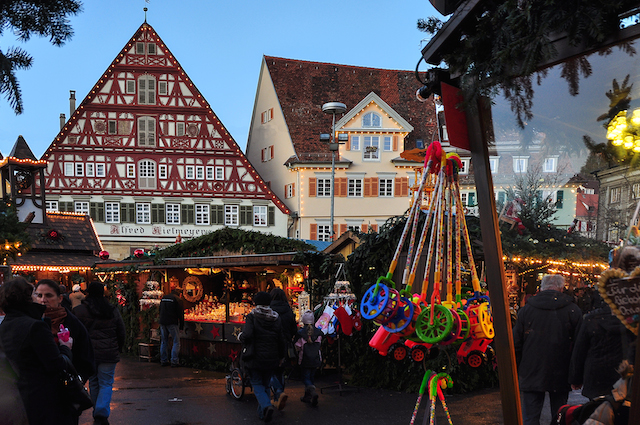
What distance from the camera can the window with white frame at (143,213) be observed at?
33.6m

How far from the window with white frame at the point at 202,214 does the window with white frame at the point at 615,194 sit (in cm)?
3234

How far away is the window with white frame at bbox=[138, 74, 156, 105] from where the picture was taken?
109ft

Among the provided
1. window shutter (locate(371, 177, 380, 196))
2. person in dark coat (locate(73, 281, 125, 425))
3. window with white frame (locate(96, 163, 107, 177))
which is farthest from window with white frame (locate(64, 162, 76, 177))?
person in dark coat (locate(73, 281, 125, 425))

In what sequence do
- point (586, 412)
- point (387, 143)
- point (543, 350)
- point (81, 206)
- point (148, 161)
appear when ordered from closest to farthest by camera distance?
point (586, 412) → point (543, 350) → point (81, 206) → point (148, 161) → point (387, 143)

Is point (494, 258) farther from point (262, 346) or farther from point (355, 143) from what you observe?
point (355, 143)

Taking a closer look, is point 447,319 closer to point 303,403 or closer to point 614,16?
point 614,16

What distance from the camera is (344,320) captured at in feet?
28.9

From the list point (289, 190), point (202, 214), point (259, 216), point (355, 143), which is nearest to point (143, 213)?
point (202, 214)

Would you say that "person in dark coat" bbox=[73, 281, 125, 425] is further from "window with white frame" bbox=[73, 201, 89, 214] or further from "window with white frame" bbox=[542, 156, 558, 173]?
"window with white frame" bbox=[73, 201, 89, 214]

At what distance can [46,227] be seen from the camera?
2564cm

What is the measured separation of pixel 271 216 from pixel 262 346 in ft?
91.0

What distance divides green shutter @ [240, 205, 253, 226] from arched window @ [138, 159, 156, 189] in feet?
16.7

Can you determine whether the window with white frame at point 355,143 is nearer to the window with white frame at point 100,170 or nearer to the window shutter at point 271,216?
the window shutter at point 271,216

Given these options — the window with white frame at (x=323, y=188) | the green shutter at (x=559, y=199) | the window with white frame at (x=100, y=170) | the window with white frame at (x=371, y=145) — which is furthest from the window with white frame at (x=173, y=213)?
the green shutter at (x=559, y=199)
